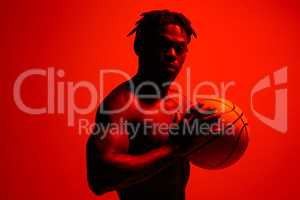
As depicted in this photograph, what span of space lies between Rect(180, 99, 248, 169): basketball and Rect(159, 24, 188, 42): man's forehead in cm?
16

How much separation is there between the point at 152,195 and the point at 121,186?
94mm

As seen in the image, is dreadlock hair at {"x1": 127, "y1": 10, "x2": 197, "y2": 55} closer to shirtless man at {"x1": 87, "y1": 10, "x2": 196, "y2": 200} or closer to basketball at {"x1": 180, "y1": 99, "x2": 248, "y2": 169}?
shirtless man at {"x1": 87, "y1": 10, "x2": 196, "y2": 200}

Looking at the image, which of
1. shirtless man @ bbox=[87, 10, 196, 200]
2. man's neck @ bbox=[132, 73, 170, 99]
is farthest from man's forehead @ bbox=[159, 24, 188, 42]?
man's neck @ bbox=[132, 73, 170, 99]

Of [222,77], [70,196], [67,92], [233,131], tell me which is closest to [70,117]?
[67,92]

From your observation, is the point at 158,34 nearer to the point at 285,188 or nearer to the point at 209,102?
the point at 209,102

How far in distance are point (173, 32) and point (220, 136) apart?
0.84ft

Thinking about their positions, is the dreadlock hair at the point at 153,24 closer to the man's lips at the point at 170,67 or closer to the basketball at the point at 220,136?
the man's lips at the point at 170,67

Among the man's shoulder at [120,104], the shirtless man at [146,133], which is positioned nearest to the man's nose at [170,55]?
the shirtless man at [146,133]

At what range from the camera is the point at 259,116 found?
1.57 m

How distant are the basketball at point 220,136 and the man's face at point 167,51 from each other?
11 cm

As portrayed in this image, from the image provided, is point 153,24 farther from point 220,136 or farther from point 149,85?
point 220,136

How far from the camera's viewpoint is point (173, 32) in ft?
2.99

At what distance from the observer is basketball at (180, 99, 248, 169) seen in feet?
2.88

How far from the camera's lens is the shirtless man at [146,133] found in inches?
33.3
